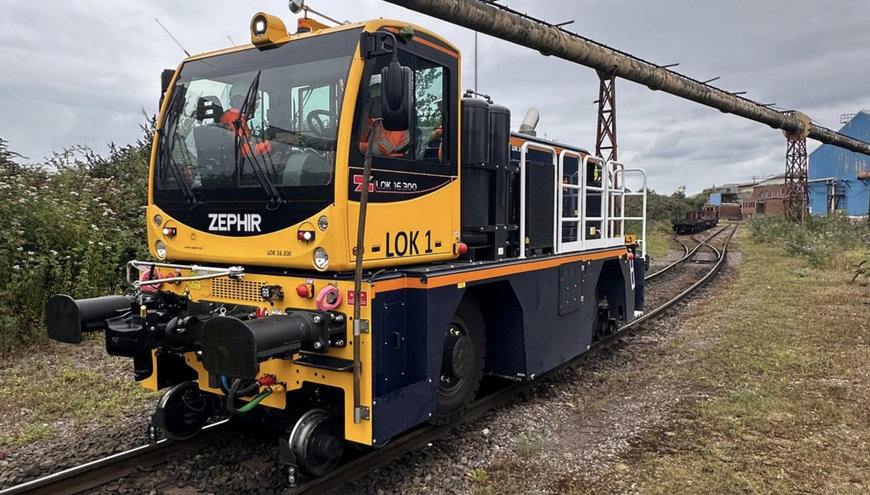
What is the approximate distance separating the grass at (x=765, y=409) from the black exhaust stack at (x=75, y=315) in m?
3.59

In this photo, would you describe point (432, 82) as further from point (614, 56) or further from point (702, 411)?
point (614, 56)

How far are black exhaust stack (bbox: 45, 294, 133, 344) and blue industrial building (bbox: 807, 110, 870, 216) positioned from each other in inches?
2123

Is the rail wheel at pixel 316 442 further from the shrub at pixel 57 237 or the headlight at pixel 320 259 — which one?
the shrub at pixel 57 237

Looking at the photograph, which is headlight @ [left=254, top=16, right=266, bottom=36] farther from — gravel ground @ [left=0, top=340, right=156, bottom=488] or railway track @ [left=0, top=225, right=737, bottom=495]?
gravel ground @ [left=0, top=340, right=156, bottom=488]

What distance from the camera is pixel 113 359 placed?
271 inches

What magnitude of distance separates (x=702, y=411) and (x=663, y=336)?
11.6 ft

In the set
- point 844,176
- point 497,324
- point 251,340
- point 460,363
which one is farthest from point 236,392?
point 844,176

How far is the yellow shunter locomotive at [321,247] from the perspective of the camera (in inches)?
143

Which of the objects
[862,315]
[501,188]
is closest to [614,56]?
[862,315]

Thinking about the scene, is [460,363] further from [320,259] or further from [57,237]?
[57,237]

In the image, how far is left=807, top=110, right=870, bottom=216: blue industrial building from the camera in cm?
4862

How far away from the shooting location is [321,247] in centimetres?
373

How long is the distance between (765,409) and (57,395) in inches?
261

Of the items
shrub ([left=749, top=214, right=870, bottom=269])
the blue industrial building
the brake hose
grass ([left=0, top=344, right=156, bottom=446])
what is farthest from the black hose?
the blue industrial building
